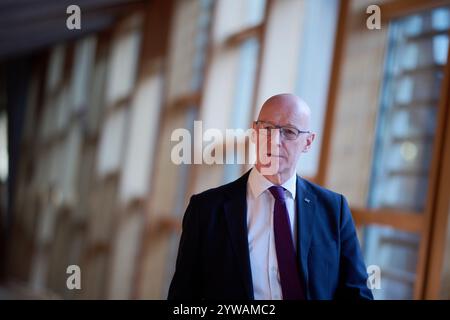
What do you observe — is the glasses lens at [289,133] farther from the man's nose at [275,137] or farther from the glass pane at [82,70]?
the glass pane at [82,70]

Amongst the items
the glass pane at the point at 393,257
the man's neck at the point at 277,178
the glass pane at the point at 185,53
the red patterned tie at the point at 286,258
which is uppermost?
the glass pane at the point at 185,53

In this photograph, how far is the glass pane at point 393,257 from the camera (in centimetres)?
344

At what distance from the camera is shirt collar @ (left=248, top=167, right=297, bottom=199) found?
6.04 feet

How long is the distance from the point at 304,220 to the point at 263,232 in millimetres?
124

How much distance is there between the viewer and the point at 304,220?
1.83 m

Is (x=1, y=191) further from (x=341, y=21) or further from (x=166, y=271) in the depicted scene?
(x=341, y=21)

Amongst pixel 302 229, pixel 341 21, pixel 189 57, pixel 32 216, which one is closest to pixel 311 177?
pixel 341 21

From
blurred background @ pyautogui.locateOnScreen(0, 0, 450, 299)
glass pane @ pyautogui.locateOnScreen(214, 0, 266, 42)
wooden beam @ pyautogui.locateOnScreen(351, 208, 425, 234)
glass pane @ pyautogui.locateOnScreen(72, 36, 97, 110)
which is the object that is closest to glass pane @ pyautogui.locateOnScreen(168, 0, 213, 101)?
blurred background @ pyautogui.locateOnScreen(0, 0, 450, 299)

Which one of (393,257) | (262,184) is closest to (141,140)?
(393,257)

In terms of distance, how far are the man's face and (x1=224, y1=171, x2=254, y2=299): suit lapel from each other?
0.10 meters

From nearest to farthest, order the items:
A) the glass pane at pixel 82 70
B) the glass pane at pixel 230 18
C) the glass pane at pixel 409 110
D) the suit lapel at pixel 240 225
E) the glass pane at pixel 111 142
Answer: the suit lapel at pixel 240 225, the glass pane at pixel 409 110, the glass pane at pixel 230 18, the glass pane at pixel 111 142, the glass pane at pixel 82 70

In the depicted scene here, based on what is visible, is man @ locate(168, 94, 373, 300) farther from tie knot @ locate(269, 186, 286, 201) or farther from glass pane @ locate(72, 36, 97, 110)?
glass pane @ locate(72, 36, 97, 110)

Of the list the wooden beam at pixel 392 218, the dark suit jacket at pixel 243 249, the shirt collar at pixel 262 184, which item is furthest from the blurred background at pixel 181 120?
the shirt collar at pixel 262 184

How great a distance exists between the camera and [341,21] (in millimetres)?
3652
